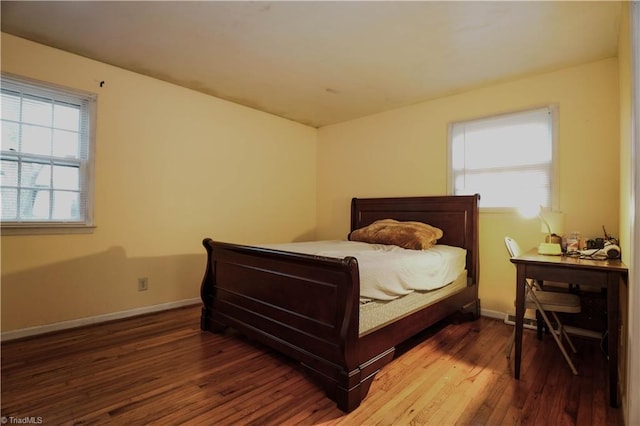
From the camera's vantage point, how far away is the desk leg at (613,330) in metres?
1.70

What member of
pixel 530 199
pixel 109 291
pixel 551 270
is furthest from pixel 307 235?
pixel 551 270

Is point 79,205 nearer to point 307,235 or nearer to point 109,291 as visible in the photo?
point 109,291

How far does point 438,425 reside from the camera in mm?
1559

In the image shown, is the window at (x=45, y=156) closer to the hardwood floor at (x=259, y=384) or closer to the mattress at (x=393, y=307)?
the hardwood floor at (x=259, y=384)

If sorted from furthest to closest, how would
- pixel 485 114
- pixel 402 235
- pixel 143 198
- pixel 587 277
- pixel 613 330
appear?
pixel 485 114 → pixel 143 198 → pixel 402 235 → pixel 587 277 → pixel 613 330

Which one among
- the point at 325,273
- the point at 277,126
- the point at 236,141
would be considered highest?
the point at 277,126

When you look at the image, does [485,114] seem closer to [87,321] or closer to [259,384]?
[259,384]

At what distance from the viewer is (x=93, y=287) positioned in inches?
113

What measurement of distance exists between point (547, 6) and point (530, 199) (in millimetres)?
1660

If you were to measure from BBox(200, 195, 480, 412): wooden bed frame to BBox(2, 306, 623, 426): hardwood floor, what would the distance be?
152 millimetres

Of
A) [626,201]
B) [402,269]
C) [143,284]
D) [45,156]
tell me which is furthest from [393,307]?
[45,156]

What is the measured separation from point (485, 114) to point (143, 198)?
3.65 metres

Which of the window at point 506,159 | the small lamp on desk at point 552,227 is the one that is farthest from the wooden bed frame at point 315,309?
the small lamp on desk at point 552,227

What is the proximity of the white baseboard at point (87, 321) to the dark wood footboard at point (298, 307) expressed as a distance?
85cm
